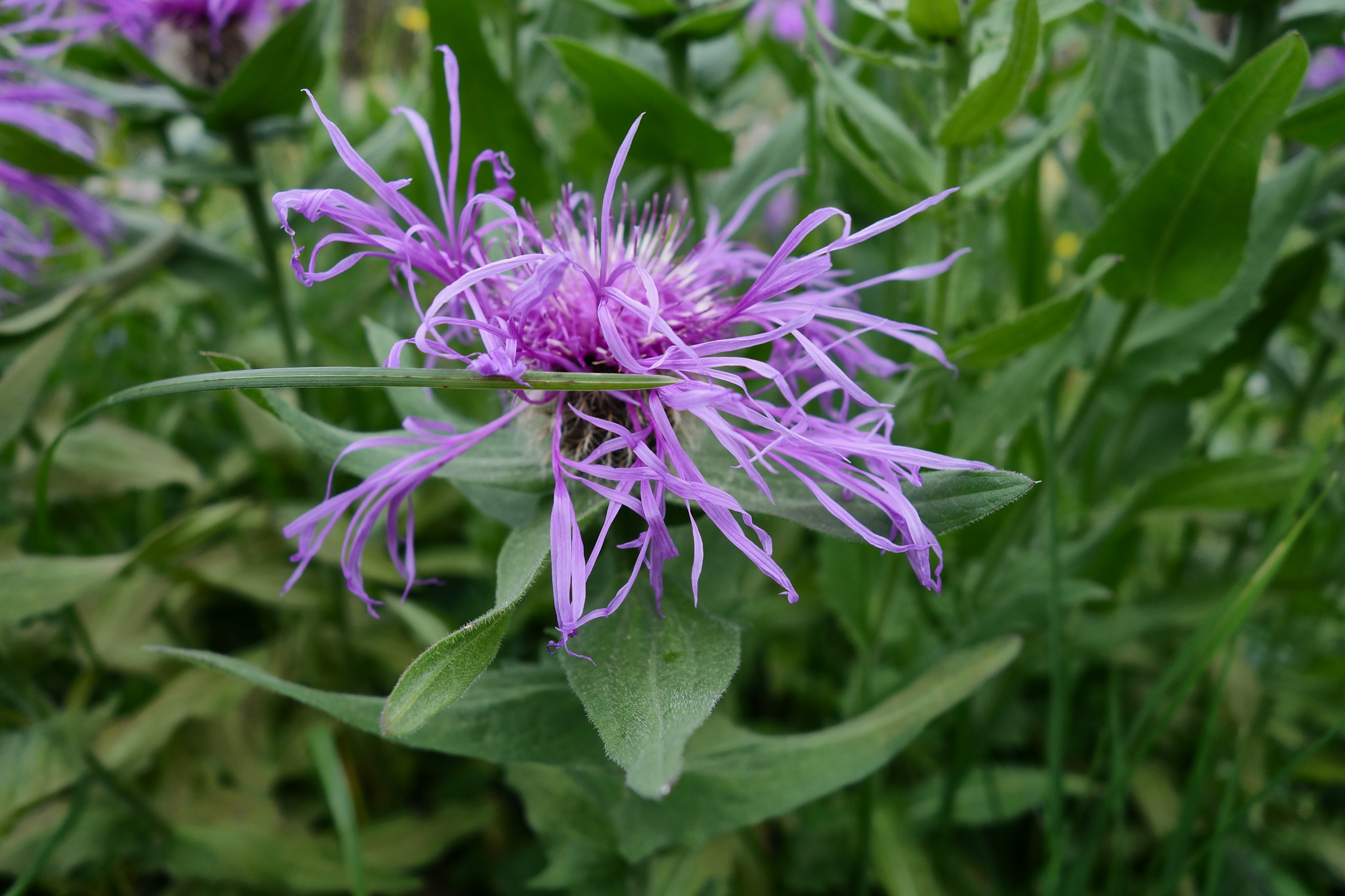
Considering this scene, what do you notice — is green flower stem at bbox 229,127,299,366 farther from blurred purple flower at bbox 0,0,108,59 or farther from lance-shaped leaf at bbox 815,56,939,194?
lance-shaped leaf at bbox 815,56,939,194

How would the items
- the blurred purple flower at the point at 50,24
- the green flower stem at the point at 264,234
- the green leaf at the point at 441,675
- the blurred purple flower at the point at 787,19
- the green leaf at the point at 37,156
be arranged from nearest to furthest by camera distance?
the green leaf at the point at 441,675, the green leaf at the point at 37,156, the blurred purple flower at the point at 50,24, the green flower stem at the point at 264,234, the blurred purple flower at the point at 787,19

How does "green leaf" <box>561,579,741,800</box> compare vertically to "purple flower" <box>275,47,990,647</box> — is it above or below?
below

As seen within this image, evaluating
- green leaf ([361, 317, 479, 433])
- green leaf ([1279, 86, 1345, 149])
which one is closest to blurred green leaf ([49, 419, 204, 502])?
green leaf ([361, 317, 479, 433])

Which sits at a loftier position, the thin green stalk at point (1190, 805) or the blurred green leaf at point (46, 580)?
the blurred green leaf at point (46, 580)

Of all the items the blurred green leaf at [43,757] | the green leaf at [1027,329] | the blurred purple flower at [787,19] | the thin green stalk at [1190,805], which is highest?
the blurred purple flower at [787,19]

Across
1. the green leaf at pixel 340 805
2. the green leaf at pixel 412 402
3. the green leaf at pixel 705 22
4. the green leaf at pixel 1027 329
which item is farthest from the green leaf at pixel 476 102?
the green leaf at pixel 340 805

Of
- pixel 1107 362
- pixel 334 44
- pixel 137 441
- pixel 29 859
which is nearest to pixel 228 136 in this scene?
pixel 137 441

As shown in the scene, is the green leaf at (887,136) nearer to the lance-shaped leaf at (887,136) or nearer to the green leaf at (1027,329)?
the lance-shaped leaf at (887,136)
